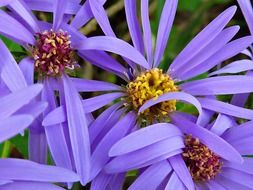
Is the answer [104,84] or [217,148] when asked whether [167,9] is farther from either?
[217,148]

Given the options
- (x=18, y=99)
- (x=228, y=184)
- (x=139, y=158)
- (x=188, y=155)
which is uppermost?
(x=18, y=99)

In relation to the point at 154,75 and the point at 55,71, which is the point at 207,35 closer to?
the point at 154,75

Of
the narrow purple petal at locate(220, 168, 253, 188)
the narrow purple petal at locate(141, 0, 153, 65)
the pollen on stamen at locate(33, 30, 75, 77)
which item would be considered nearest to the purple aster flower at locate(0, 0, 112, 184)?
the pollen on stamen at locate(33, 30, 75, 77)

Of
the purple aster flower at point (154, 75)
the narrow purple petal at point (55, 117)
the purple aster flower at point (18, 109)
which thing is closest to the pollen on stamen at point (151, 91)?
the purple aster flower at point (154, 75)

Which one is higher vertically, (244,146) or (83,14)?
(83,14)

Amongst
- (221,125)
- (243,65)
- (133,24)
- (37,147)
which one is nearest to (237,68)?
(243,65)

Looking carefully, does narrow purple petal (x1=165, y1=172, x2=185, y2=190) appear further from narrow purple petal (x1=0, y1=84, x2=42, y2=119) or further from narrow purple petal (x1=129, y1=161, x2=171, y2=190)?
narrow purple petal (x1=0, y1=84, x2=42, y2=119)
